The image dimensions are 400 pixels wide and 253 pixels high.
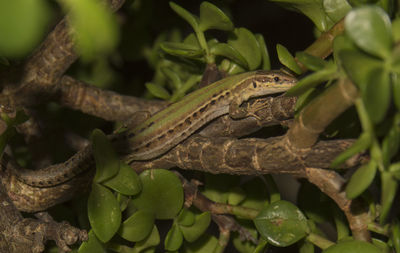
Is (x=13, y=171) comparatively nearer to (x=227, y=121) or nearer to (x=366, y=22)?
(x=227, y=121)

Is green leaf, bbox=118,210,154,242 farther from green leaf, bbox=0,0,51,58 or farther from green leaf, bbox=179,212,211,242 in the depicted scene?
green leaf, bbox=0,0,51,58

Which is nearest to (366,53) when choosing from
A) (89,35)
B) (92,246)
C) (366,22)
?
(366,22)

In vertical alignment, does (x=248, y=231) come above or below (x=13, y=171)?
below

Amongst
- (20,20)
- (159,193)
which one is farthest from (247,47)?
(20,20)

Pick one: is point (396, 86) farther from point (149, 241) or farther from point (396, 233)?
point (149, 241)

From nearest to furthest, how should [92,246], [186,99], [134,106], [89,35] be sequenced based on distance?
[89,35], [92,246], [186,99], [134,106]

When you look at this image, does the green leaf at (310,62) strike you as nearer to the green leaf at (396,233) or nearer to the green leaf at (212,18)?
the green leaf at (396,233)

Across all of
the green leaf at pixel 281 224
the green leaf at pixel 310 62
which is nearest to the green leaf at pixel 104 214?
the green leaf at pixel 281 224
